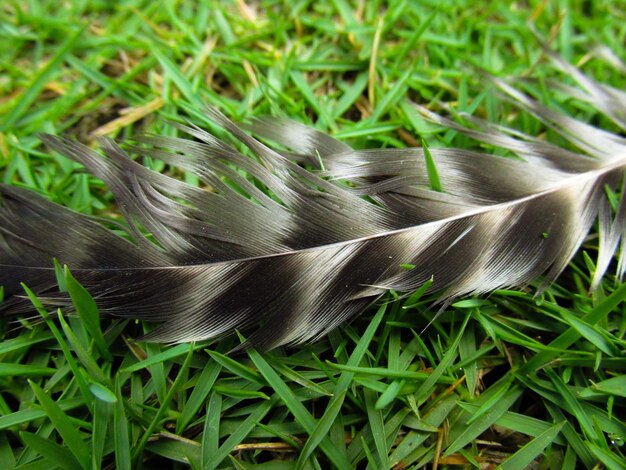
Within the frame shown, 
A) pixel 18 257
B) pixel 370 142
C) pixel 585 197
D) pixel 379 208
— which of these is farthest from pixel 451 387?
pixel 18 257

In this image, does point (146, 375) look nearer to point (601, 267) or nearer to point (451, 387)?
point (451, 387)

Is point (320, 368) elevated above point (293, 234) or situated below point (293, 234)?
below

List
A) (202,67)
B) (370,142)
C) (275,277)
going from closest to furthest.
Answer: (275,277) → (370,142) → (202,67)
